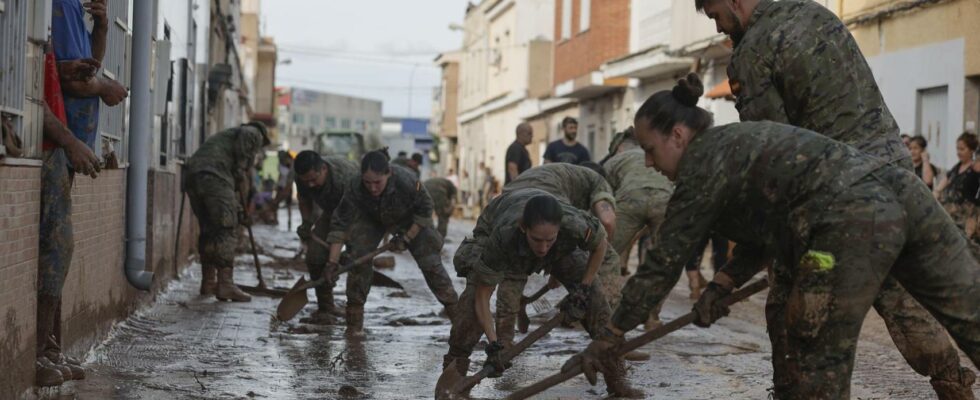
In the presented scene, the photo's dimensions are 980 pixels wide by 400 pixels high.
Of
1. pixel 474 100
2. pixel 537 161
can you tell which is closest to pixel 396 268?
pixel 537 161

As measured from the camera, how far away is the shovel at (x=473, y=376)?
6395mm

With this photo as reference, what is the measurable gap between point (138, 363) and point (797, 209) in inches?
179

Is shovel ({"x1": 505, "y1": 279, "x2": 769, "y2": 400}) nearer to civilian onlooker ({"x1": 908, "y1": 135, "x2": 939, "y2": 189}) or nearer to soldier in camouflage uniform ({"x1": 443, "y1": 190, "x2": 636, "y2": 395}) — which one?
soldier in camouflage uniform ({"x1": 443, "y1": 190, "x2": 636, "y2": 395})

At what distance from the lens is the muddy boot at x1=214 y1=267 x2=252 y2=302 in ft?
40.6

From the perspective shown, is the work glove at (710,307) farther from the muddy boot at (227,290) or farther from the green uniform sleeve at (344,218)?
the muddy boot at (227,290)

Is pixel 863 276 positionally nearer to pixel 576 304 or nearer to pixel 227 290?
pixel 576 304

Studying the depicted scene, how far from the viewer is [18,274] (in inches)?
242

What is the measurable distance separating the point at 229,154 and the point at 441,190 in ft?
23.7

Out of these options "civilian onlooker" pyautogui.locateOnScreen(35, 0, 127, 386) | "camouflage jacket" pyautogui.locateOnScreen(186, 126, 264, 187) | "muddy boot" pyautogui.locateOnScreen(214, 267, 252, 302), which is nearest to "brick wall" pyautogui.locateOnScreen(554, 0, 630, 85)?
"camouflage jacket" pyautogui.locateOnScreen(186, 126, 264, 187)

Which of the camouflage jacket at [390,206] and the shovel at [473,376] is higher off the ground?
the camouflage jacket at [390,206]

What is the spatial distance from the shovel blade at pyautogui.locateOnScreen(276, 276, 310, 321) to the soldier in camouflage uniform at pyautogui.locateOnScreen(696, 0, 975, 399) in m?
5.62

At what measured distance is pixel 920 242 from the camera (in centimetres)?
482

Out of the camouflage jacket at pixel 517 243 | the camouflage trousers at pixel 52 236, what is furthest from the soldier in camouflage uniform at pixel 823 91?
the camouflage trousers at pixel 52 236

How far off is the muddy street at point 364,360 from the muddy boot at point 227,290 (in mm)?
187
